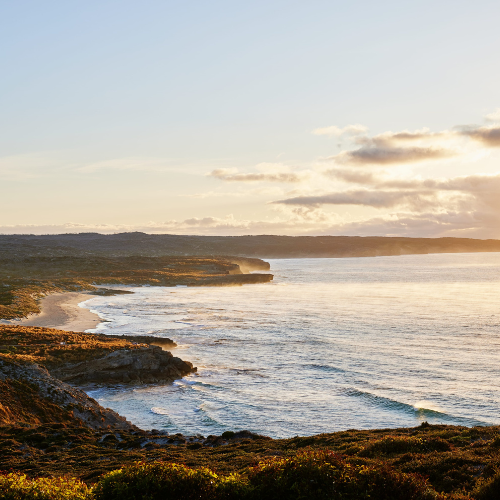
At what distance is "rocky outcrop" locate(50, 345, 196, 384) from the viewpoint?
98.9ft

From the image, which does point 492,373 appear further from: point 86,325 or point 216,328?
point 86,325

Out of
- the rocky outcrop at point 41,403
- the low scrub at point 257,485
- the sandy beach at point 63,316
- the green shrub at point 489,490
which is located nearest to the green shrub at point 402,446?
the green shrub at point 489,490

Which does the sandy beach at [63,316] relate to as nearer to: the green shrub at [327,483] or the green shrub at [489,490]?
the green shrub at [327,483]

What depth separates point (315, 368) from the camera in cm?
3450

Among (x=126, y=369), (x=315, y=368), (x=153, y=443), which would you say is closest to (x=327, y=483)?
(x=153, y=443)

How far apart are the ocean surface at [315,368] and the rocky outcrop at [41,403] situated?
2.09m

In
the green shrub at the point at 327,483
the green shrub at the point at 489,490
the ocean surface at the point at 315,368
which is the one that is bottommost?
the ocean surface at the point at 315,368

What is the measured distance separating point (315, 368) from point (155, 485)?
26.1 metres

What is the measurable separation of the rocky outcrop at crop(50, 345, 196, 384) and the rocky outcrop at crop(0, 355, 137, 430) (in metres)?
5.93

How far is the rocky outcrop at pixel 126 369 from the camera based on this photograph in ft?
98.9

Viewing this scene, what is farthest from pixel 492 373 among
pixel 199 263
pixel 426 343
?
pixel 199 263

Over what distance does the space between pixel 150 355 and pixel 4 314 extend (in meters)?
29.0

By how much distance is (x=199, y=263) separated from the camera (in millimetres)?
152500

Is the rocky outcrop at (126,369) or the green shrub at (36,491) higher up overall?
the green shrub at (36,491)
